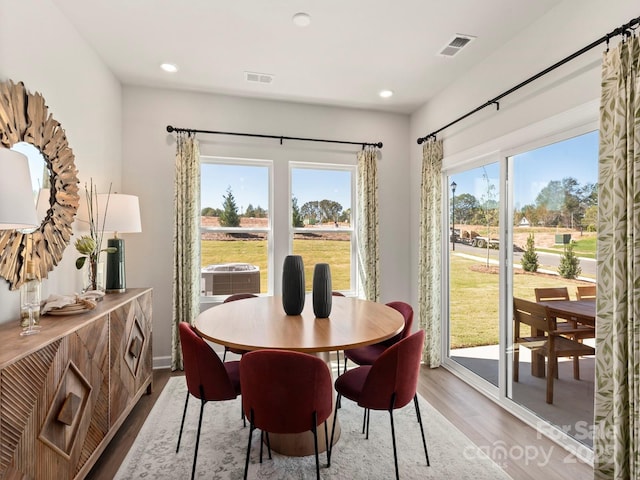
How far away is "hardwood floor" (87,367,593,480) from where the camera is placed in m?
2.00

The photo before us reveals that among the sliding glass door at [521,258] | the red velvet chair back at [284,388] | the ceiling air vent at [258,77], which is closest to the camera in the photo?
the red velvet chair back at [284,388]

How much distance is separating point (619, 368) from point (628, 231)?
0.70 metres

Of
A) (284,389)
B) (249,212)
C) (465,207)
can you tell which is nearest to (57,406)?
(284,389)

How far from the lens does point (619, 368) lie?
172cm

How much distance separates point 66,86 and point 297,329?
2.44 meters

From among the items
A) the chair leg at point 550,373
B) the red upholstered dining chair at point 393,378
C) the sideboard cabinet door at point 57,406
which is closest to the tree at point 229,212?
the sideboard cabinet door at point 57,406

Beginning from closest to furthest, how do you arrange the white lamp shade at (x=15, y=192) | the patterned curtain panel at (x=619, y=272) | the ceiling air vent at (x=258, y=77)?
the white lamp shade at (x=15, y=192)
the patterned curtain panel at (x=619, y=272)
the ceiling air vent at (x=258, y=77)

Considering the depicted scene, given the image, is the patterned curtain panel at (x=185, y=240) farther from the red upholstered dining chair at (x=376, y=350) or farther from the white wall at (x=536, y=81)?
the white wall at (x=536, y=81)

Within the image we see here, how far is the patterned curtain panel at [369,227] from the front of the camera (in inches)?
155

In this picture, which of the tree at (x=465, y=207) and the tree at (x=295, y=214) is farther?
the tree at (x=295, y=214)

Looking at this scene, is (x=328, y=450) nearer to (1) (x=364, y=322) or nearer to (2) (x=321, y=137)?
(1) (x=364, y=322)

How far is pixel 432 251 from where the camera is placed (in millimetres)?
3621

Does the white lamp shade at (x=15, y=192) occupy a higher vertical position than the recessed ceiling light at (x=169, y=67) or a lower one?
lower

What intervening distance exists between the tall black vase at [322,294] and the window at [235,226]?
1.80m
